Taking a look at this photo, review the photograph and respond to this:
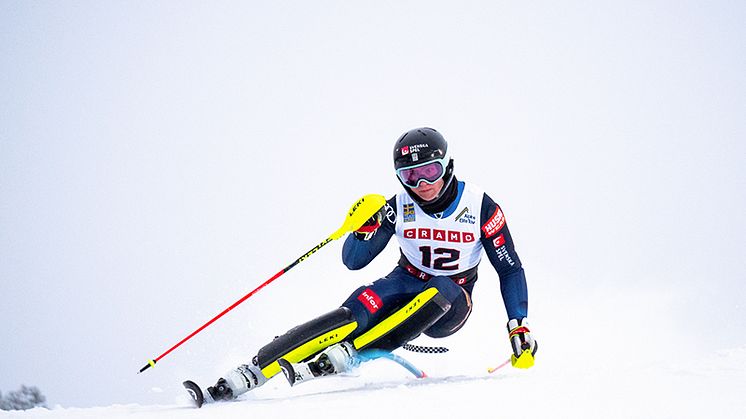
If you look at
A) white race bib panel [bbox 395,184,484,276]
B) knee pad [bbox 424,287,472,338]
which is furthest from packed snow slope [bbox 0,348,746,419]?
white race bib panel [bbox 395,184,484,276]

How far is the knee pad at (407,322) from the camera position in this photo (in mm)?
3889

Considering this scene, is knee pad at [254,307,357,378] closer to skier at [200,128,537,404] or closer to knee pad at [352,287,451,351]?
skier at [200,128,537,404]

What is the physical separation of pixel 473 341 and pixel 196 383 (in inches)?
214

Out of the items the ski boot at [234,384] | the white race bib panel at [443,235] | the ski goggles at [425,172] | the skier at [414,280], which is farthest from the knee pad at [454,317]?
the ski boot at [234,384]

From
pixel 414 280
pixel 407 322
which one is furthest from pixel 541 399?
pixel 414 280

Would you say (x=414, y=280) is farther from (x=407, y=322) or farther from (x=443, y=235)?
(x=407, y=322)

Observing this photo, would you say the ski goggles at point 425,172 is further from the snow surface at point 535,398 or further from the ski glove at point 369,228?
the snow surface at point 535,398

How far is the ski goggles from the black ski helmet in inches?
1.2

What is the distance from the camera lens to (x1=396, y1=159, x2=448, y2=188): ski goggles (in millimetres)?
4340

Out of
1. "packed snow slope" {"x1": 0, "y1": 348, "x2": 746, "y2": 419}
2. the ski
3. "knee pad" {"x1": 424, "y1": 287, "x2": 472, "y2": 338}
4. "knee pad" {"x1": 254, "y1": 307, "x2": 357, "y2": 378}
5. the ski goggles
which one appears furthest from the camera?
"knee pad" {"x1": 424, "y1": 287, "x2": 472, "y2": 338}

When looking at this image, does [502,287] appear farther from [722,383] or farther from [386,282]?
[722,383]

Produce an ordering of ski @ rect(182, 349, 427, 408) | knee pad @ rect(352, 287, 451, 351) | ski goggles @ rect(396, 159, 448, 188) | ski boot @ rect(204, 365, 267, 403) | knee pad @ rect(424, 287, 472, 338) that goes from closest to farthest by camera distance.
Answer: ski @ rect(182, 349, 427, 408)
ski boot @ rect(204, 365, 267, 403)
knee pad @ rect(352, 287, 451, 351)
ski goggles @ rect(396, 159, 448, 188)
knee pad @ rect(424, 287, 472, 338)

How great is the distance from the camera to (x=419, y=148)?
4.29 m

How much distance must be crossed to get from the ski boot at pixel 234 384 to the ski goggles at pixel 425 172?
1583mm
